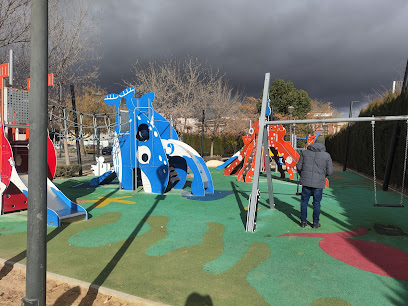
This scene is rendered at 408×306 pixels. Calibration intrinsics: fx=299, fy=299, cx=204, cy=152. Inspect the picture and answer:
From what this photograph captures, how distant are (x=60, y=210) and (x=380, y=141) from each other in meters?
13.4

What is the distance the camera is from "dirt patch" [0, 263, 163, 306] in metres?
3.38

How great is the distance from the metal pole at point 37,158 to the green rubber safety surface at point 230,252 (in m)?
1.36

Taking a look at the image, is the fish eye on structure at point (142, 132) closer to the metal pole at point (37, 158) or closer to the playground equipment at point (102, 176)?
the playground equipment at point (102, 176)

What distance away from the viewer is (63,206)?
22.6 feet

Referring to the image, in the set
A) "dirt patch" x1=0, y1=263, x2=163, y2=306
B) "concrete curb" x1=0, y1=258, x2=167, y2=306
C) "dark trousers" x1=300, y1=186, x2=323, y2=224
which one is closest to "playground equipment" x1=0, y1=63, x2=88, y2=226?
A: "concrete curb" x1=0, y1=258, x2=167, y2=306

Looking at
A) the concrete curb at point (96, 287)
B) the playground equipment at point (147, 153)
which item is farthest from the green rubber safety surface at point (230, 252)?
the playground equipment at point (147, 153)

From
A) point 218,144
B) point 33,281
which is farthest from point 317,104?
point 33,281

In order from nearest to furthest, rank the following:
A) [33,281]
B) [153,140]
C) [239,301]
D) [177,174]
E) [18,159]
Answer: [33,281]
[239,301]
[18,159]
[153,140]
[177,174]

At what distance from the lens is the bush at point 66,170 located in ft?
45.9

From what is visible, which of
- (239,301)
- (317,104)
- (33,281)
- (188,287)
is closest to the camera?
(33,281)

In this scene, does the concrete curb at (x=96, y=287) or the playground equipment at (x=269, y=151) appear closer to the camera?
the concrete curb at (x=96, y=287)

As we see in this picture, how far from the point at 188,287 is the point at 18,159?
6.77 meters

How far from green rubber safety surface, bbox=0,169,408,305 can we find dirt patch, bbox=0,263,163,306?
0.18 m

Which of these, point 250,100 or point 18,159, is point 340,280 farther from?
point 250,100
